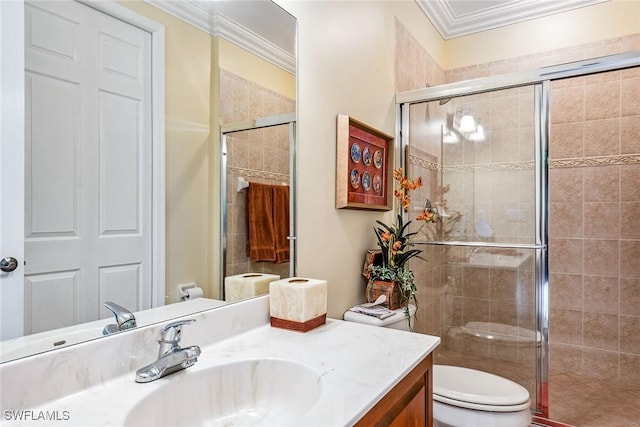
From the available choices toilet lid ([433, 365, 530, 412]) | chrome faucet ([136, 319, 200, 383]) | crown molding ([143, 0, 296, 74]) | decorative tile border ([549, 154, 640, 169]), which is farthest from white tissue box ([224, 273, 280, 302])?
decorative tile border ([549, 154, 640, 169])

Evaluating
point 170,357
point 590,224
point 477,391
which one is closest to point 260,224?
point 170,357

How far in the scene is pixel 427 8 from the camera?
2.74m

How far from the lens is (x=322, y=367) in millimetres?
910

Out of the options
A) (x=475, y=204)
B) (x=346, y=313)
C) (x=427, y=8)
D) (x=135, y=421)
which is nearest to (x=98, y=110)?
(x=135, y=421)

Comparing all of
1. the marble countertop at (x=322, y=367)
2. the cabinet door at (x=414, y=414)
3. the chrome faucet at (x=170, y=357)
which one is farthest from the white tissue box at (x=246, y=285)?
the cabinet door at (x=414, y=414)

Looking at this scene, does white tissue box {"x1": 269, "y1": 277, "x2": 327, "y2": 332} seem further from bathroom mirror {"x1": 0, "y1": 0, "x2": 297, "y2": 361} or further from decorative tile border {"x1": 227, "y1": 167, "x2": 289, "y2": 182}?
decorative tile border {"x1": 227, "y1": 167, "x2": 289, "y2": 182}

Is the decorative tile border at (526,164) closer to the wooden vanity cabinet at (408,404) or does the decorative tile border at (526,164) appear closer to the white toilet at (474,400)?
the white toilet at (474,400)

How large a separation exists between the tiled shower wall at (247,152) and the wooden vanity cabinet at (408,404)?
1.89ft

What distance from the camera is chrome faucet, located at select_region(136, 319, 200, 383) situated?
817 millimetres

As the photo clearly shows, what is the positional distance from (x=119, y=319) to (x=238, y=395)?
0.33 metres

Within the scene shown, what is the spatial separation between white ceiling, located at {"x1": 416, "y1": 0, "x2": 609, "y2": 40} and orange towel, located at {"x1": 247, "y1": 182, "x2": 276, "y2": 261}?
2093 mm

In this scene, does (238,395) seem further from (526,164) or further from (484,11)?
(484,11)

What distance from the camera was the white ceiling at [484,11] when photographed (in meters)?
2.75

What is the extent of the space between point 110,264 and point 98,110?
0.34m
